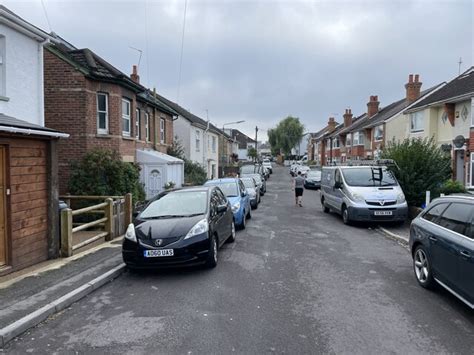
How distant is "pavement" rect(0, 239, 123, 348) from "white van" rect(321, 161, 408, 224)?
7509mm

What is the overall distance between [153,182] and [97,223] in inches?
337

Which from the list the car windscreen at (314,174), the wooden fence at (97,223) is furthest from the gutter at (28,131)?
the car windscreen at (314,174)

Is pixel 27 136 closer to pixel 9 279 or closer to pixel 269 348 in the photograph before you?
pixel 9 279

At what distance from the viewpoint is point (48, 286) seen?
5.97m

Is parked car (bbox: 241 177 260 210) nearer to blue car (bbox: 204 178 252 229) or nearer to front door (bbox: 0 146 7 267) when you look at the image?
blue car (bbox: 204 178 252 229)

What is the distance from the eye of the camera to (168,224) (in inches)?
277

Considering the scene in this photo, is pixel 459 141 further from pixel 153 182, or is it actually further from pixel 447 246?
pixel 447 246

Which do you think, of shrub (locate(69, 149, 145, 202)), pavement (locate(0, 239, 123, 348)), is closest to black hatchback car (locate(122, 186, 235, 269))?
pavement (locate(0, 239, 123, 348))

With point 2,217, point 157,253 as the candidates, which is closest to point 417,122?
point 157,253

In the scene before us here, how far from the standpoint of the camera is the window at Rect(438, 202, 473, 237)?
4965 mm

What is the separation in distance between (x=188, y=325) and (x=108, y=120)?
11889mm

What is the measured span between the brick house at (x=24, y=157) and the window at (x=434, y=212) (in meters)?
6.92

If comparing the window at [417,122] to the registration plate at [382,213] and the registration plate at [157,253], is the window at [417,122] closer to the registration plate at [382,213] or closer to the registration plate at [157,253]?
the registration plate at [382,213]

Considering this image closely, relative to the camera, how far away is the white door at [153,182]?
57.9 feet
